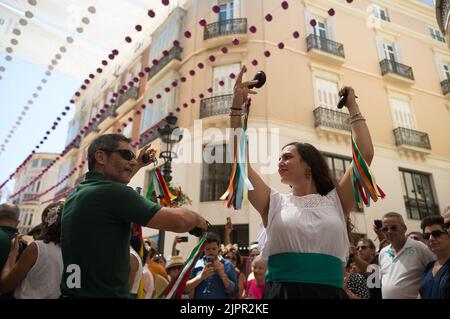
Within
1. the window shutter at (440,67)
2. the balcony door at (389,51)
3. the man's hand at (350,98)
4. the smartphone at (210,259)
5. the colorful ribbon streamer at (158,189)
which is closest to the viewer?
the man's hand at (350,98)

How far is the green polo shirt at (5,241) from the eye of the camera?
2.83m

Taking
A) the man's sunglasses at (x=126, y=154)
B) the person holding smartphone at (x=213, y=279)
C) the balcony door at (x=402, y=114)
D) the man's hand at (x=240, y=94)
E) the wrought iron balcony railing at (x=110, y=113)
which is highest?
the wrought iron balcony railing at (x=110, y=113)

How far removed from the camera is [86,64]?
9156mm

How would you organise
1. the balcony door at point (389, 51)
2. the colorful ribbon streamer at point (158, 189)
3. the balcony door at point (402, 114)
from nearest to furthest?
the colorful ribbon streamer at point (158, 189) < the balcony door at point (402, 114) < the balcony door at point (389, 51)

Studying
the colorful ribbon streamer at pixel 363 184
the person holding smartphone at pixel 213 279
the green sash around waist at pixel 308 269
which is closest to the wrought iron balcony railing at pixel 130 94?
the person holding smartphone at pixel 213 279

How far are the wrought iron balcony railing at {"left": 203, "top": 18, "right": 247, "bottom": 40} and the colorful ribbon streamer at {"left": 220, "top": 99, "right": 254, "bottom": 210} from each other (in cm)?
1166

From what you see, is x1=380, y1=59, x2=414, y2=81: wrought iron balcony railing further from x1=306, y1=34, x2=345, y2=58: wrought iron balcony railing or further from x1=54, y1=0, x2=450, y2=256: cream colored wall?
x1=306, y1=34, x2=345, y2=58: wrought iron balcony railing

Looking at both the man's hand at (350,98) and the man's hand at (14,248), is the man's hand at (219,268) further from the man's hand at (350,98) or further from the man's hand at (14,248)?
the man's hand at (350,98)

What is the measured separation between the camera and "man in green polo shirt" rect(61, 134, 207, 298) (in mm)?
1584

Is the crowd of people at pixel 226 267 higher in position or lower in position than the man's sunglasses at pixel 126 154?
lower

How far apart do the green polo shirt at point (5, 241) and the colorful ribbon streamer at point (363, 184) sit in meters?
2.85

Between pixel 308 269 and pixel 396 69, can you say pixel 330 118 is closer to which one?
pixel 396 69
